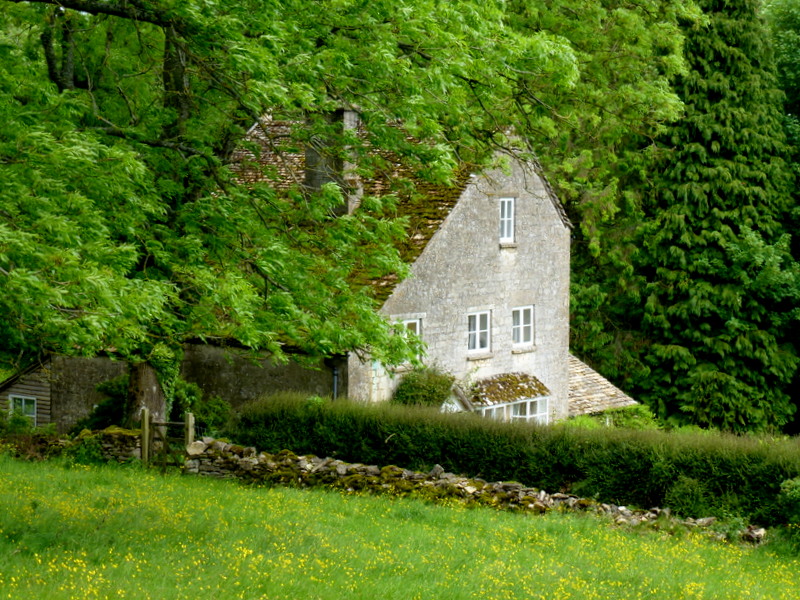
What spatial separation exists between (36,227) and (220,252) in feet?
15.9

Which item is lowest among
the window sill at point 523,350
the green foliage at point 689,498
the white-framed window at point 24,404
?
the green foliage at point 689,498

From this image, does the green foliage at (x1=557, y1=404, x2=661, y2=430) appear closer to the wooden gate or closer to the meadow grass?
the wooden gate

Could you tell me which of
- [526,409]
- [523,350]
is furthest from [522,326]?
[526,409]

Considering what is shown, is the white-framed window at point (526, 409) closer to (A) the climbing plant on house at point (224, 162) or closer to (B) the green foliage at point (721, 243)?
(B) the green foliage at point (721, 243)

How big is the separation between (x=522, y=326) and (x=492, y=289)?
216 centimetres

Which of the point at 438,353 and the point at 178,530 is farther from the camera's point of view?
the point at 438,353

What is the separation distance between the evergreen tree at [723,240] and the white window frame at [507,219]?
9754 mm

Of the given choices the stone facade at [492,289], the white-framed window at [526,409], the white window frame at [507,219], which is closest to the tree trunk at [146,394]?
the stone facade at [492,289]

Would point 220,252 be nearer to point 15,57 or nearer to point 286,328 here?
point 286,328

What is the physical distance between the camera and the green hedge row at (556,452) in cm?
1895

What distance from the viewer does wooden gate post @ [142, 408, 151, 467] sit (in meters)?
21.2

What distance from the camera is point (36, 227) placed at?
11.7 meters

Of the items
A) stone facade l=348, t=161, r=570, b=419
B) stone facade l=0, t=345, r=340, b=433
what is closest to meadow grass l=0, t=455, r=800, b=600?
stone facade l=0, t=345, r=340, b=433

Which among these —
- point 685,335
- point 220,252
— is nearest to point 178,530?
point 220,252
